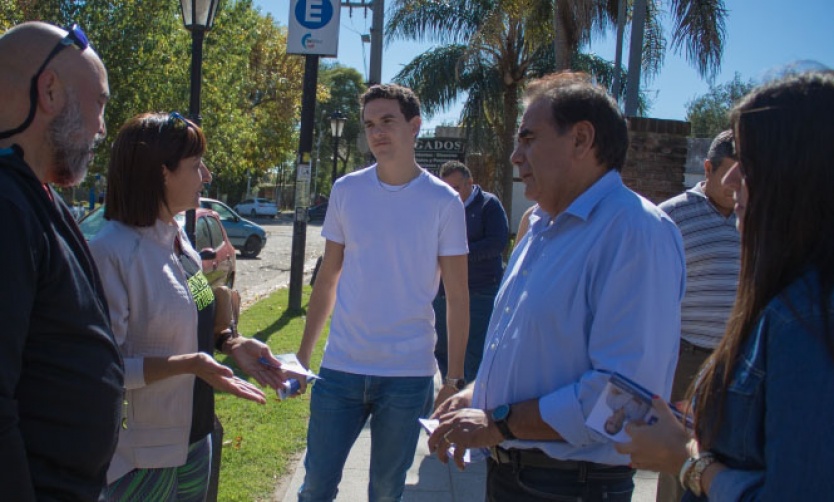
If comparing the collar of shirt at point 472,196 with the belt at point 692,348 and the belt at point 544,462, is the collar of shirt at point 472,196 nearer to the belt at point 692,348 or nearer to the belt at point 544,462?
the belt at point 692,348

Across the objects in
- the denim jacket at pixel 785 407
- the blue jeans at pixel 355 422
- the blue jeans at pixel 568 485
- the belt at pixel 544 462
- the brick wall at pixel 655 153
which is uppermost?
the brick wall at pixel 655 153

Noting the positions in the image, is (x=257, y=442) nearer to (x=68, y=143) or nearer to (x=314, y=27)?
(x=68, y=143)

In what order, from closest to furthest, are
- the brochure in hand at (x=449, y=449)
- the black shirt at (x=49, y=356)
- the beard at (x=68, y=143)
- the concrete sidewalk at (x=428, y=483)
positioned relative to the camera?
the black shirt at (x=49, y=356), the beard at (x=68, y=143), the brochure in hand at (x=449, y=449), the concrete sidewalk at (x=428, y=483)

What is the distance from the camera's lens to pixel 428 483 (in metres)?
4.83

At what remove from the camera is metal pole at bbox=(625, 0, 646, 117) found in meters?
11.1

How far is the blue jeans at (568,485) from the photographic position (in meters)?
2.07

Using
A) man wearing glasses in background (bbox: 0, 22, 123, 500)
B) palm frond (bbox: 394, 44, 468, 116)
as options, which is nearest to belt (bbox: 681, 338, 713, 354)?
man wearing glasses in background (bbox: 0, 22, 123, 500)

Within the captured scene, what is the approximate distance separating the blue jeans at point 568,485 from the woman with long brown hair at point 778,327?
1.85ft

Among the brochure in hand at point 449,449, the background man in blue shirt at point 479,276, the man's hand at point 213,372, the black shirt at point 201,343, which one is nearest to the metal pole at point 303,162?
the background man in blue shirt at point 479,276

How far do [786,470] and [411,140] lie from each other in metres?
2.42

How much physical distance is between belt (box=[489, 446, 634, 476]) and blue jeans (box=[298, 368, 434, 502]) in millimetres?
1062

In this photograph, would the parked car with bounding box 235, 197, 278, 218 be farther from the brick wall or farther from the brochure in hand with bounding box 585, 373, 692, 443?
the brochure in hand with bounding box 585, 373, 692, 443

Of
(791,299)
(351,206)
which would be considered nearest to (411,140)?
(351,206)

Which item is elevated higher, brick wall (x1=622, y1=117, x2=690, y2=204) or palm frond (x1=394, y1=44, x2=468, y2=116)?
palm frond (x1=394, y1=44, x2=468, y2=116)
